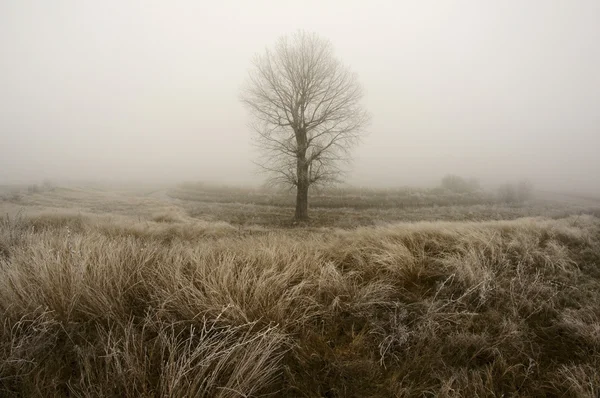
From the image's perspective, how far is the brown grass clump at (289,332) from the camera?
1786mm

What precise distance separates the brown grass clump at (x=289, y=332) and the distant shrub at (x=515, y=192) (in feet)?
117

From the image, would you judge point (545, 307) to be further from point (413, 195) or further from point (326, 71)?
point (413, 195)

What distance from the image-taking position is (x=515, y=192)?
111ft

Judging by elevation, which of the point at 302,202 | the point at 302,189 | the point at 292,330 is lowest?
the point at 292,330

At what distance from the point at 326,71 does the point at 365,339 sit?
14.8 metres

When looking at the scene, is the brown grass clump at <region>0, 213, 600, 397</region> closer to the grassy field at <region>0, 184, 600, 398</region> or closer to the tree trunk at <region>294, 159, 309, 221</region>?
the grassy field at <region>0, 184, 600, 398</region>

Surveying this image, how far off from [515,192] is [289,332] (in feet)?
137

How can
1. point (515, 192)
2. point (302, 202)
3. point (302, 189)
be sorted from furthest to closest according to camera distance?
point (515, 192) → point (302, 202) → point (302, 189)

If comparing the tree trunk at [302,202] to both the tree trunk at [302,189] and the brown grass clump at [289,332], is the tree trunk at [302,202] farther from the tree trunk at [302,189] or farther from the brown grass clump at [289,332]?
the brown grass clump at [289,332]

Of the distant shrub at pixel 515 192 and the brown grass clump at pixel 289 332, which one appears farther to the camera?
the distant shrub at pixel 515 192

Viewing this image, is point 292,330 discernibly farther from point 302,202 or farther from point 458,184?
point 458,184

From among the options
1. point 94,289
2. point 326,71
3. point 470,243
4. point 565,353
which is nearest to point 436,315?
point 565,353

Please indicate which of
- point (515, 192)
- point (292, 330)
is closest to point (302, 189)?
point (292, 330)

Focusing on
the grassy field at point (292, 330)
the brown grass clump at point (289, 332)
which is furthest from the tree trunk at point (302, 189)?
the brown grass clump at point (289, 332)
